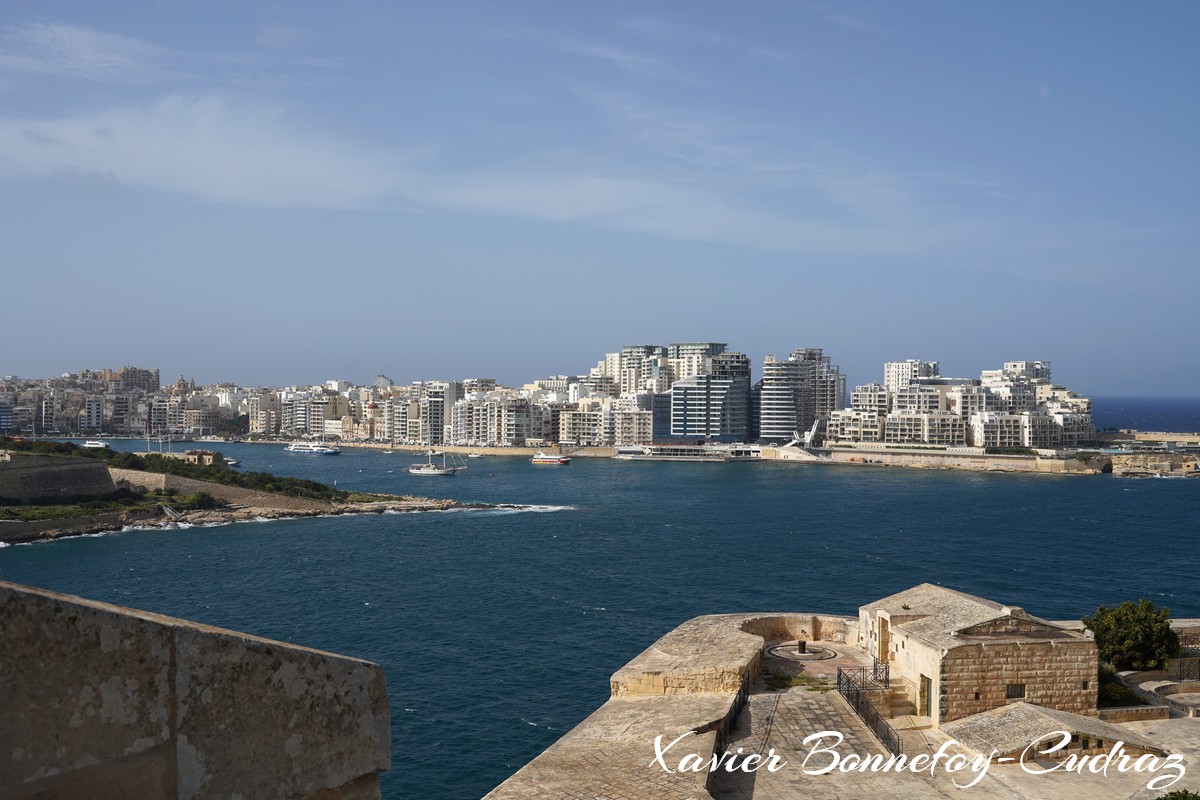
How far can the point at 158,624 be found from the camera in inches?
48.4

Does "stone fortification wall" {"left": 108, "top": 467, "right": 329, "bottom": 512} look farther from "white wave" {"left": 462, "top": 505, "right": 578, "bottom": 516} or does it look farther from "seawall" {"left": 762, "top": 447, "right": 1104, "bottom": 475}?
"seawall" {"left": 762, "top": 447, "right": 1104, "bottom": 475}

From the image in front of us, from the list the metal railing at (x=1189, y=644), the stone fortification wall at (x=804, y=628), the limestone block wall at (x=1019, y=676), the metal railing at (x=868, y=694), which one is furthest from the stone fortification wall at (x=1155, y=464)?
the limestone block wall at (x=1019, y=676)

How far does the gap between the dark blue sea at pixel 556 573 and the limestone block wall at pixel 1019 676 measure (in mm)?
5363

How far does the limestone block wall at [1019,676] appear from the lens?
30.2 ft

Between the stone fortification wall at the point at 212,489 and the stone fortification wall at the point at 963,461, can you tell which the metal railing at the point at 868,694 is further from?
the stone fortification wall at the point at 963,461

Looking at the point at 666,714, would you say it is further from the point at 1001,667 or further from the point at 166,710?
the point at 166,710

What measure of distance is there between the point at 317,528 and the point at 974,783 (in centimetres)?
3108

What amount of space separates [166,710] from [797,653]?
35.9 feet

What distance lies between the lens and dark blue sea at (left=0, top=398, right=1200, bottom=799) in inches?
597

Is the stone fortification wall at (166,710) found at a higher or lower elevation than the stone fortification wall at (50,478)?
higher

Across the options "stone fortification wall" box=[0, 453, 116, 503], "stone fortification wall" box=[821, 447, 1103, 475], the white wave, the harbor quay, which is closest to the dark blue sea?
the white wave

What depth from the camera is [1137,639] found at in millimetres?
11133

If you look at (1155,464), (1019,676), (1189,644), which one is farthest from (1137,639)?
(1155,464)

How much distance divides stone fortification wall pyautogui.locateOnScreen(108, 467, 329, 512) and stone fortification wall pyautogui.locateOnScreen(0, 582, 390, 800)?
4113 cm
